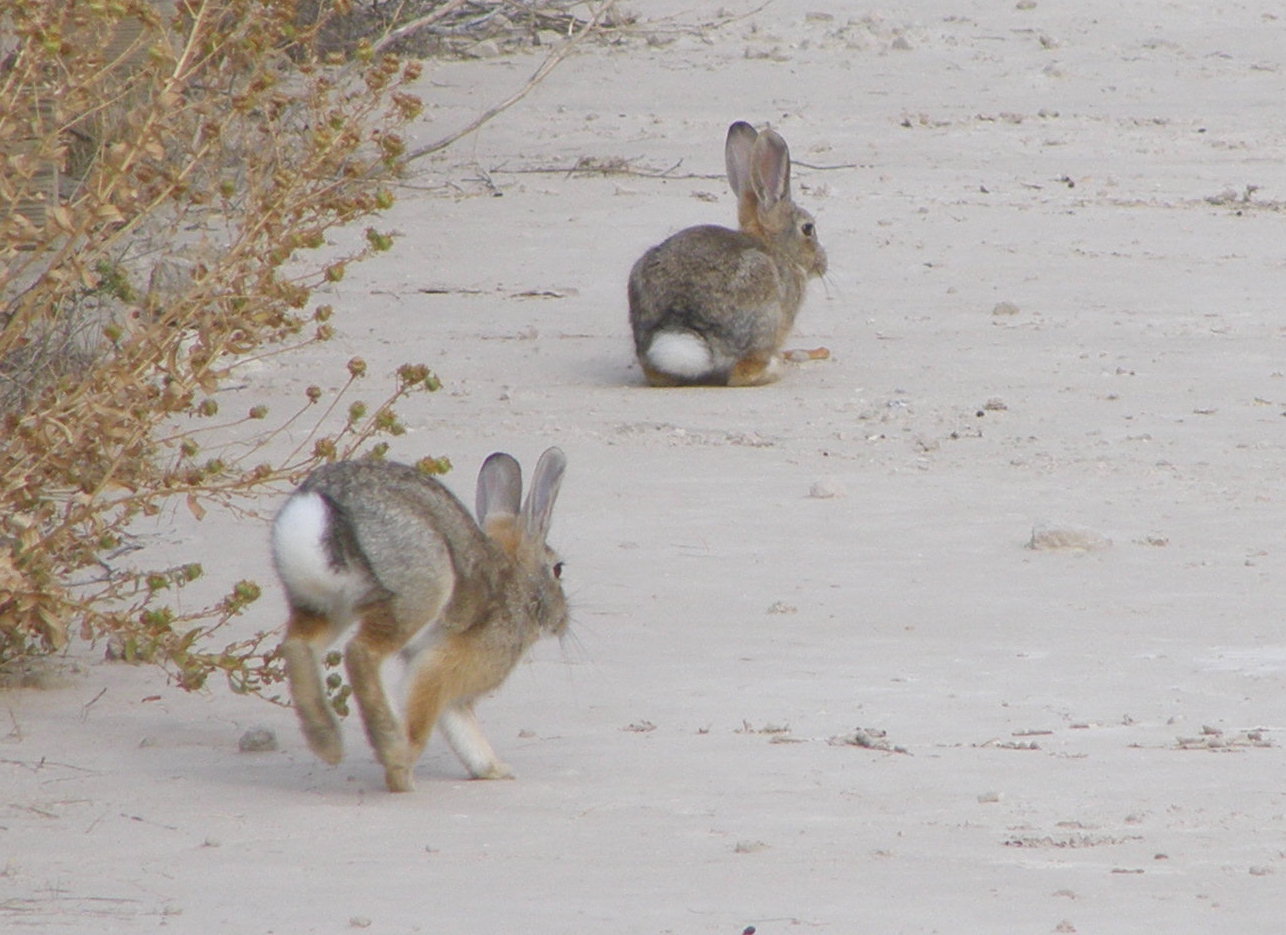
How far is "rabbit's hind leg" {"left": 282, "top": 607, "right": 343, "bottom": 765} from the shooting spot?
5012mm

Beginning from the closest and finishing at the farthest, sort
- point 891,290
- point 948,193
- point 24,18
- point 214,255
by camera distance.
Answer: point 24,18, point 214,255, point 891,290, point 948,193

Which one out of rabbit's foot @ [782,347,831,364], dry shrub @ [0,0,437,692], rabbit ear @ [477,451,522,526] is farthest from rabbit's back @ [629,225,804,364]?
dry shrub @ [0,0,437,692]

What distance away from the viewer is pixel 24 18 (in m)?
4.75

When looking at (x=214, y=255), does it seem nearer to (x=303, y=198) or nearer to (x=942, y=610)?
(x=303, y=198)

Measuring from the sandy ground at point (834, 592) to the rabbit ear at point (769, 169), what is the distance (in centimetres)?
72

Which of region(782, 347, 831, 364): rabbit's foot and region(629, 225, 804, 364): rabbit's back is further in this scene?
region(782, 347, 831, 364): rabbit's foot

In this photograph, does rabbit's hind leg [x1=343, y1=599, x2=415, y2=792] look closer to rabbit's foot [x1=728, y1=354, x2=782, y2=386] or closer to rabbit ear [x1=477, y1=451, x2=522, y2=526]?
rabbit ear [x1=477, y1=451, x2=522, y2=526]

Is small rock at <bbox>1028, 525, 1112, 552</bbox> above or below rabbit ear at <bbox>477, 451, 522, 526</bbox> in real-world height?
below

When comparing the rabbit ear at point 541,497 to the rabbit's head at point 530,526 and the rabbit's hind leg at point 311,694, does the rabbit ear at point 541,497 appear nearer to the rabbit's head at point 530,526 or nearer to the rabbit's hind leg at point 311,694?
the rabbit's head at point 530,526

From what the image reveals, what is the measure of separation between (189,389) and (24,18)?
37.6 inches

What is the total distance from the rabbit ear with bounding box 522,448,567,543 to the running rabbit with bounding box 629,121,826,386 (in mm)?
4316

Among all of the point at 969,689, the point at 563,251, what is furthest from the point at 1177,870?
the point at 563,251

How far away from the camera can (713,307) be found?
1010 centimetres

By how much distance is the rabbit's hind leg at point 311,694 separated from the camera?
5.01 metres
